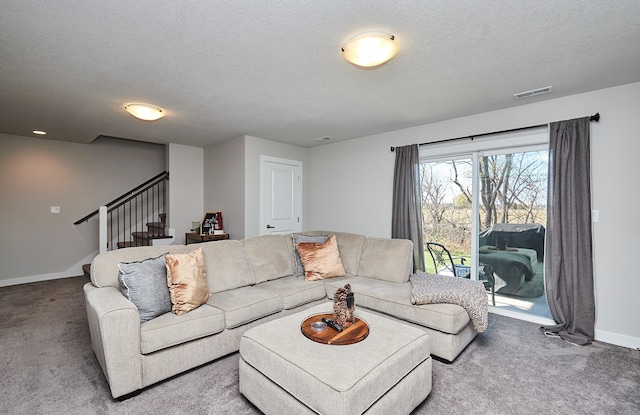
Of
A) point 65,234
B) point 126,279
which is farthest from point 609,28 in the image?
point 65,234

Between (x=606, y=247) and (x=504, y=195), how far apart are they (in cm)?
105

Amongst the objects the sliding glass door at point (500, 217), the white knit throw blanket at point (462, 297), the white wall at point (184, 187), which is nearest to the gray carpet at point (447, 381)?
the white knit throw blanket at point (462, 297)

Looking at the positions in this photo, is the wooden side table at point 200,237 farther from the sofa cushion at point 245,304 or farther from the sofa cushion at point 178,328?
the sofa cushion at point 178,328

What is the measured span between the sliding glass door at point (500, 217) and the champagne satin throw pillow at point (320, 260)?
1504 mm

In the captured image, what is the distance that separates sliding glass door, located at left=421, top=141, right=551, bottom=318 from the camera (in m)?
3.43

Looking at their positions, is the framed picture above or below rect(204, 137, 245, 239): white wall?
below

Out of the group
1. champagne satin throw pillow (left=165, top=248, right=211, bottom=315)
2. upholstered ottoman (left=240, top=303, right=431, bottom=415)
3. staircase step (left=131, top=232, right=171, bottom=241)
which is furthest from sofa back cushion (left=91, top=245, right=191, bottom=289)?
staircase step (left=131, top=232, right=171, bottom=241)

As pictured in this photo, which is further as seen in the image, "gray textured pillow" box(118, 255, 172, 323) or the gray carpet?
"gray textured pillow" box(118, 255, 172, 323)

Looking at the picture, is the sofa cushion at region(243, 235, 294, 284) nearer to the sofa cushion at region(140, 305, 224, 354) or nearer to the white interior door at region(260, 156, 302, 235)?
the sofa cushion at region(140, 305, 224, 354)

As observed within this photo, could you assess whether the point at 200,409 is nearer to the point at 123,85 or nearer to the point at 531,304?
the point at 123,85

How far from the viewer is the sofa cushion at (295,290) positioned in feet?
9.97

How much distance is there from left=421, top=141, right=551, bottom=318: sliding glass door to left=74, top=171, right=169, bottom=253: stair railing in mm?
4924

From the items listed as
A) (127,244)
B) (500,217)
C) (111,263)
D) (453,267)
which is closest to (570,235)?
(500,217)

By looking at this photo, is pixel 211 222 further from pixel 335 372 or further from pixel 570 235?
pixel 570 235
